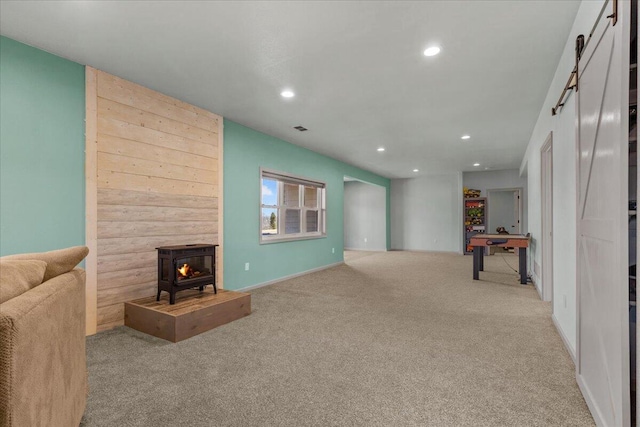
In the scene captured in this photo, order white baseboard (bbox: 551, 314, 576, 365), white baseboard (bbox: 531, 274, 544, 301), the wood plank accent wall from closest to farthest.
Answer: white baseboard (bbox: 551, 314, 576, 365), the wood plank accent wall, white baseboard (bbox: 531, 274, 544, 301)

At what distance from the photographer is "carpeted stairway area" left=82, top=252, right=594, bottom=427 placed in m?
1.77

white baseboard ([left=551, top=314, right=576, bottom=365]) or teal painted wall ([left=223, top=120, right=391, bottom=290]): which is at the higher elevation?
teal painted wall ([left=223, top=120, right=391, bottom=290])

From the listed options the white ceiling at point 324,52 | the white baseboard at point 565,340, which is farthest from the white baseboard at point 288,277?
the white baseboard at point 565,340

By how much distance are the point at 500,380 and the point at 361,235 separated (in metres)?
9.16

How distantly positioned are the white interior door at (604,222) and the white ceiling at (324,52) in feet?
2.87

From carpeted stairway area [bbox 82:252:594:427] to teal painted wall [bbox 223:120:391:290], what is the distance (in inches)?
39.8

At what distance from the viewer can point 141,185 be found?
3465 millimetres

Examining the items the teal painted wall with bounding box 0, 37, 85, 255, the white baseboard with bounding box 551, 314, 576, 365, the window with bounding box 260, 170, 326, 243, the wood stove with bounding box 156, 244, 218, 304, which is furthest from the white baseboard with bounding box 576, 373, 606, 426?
the window with bounding box 260, 170, 326, 243

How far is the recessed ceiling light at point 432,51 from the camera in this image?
266 cm

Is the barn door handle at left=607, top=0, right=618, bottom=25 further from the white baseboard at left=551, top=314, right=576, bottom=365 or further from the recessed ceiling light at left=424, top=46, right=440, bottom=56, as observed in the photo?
the white baseboard at left=551, top=314, right=576, bottom=365

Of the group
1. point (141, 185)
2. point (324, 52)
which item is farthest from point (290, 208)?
point (324, 52)

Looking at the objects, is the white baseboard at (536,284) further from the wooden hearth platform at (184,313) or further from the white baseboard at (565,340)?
the wooden hearth platform at (184,313)

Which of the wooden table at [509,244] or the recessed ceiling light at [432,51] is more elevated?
the recessed ceiling light at [432,51]

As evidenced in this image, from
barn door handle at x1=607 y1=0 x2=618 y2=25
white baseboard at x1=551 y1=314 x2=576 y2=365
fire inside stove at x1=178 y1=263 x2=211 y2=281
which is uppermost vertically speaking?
barn door handle at x1=607 y1=0 x2=618 y2=25
